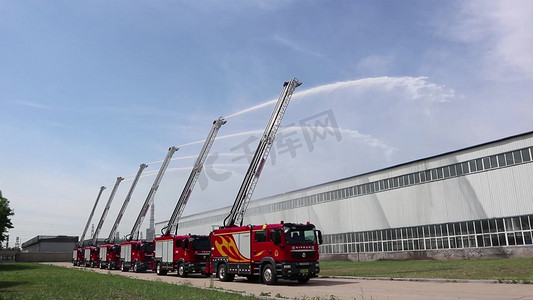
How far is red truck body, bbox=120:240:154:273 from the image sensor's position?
40.3 m

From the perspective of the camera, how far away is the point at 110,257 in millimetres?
49000

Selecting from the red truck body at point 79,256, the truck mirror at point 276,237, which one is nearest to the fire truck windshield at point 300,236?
the truck mirror at point 276,237

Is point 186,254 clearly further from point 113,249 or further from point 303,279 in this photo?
point 113,249

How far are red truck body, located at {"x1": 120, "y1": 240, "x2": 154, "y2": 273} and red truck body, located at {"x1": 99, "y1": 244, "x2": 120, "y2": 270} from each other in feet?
15.9

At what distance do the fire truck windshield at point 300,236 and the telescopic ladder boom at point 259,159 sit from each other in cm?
720

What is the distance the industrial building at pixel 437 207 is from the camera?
3662 cm

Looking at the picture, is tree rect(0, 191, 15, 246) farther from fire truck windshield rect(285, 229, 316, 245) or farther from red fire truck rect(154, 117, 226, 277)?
fire truck windshield rect(285, 229, 316, 245)

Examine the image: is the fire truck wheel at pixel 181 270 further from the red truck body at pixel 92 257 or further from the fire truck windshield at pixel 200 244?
the red truck body at pixel 92 257

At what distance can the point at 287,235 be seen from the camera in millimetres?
21797

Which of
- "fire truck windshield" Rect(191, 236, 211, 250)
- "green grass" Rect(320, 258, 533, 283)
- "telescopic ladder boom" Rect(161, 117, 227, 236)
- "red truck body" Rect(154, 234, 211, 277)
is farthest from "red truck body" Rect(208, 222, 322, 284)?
"telescopic ladder boom" Rect(161, 117, 227, 236)

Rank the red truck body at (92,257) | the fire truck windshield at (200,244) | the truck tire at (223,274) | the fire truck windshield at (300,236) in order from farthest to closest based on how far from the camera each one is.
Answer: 1. the red truck body at (92,257)
2. the fire truck windshield at (200,244)
3. the truck tire at (223,274)
4. the fire truck windshield at (300,236)

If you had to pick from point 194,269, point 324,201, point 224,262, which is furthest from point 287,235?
point 324,201

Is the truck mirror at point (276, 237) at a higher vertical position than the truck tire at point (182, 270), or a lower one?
higher

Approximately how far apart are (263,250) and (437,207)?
26.7m
